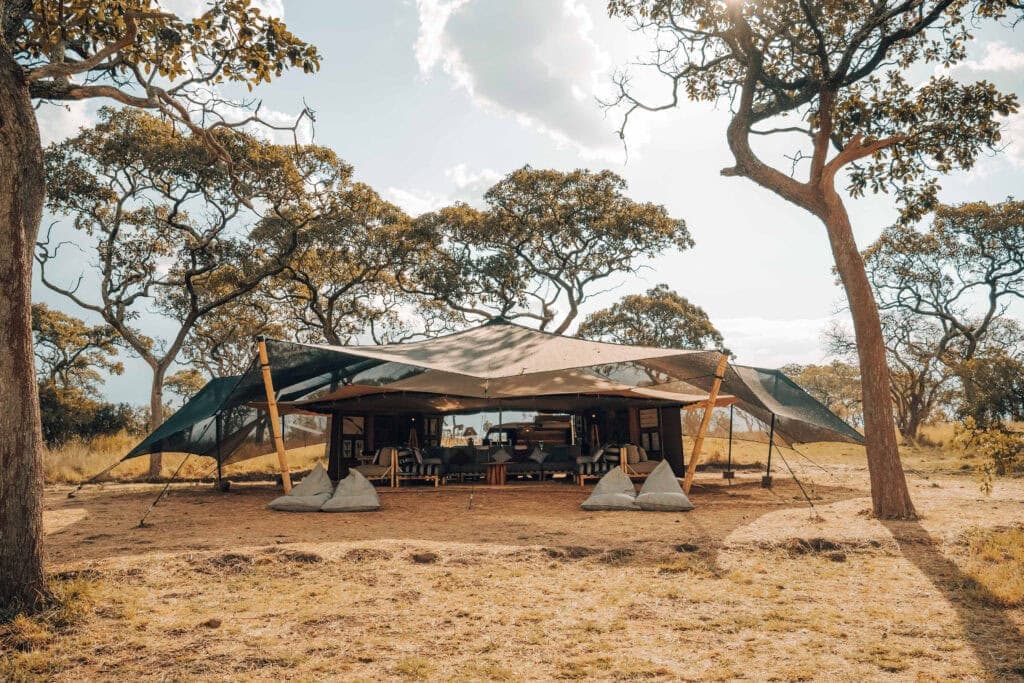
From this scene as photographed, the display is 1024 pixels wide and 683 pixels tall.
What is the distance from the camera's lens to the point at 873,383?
6.27m

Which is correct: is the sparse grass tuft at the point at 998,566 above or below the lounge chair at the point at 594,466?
below

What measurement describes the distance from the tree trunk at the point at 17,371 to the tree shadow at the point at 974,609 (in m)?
4.59

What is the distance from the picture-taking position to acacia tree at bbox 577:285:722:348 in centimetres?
2353

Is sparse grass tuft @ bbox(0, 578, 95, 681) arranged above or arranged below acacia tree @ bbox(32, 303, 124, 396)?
below

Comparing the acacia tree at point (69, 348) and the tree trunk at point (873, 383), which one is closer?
the tree trunk at point (873, 383)

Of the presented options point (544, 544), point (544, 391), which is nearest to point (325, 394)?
point (544, 391)

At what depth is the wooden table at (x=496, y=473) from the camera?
955 centimetres

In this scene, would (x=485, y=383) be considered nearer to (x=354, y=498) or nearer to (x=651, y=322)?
(x=354, y=498)

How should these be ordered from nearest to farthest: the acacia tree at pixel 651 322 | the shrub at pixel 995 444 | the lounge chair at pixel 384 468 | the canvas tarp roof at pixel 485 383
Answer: the shrub at pixel 995 444, the canvas tarp roof at pixel 485 383, the lounge chair at pixel 384 468, the acacia tree at pixel 651 322

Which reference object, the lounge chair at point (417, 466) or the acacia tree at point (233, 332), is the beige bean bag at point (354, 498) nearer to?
the lounge chair at point (417, 466)

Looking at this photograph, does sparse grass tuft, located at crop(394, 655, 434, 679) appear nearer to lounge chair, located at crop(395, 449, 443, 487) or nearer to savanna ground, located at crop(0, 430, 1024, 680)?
savanna ground, located at crop(0, 430, 1024, 680)

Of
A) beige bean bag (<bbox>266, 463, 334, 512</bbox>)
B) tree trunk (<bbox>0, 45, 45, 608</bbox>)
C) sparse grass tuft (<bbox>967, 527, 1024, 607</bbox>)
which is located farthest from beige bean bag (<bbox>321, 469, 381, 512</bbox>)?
sparse grass tuft (<bbox>967, 527, 1024, 607</bbox>)

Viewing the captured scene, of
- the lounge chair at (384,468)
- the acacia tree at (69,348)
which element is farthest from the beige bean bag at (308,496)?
the acacia tree at (69,348)

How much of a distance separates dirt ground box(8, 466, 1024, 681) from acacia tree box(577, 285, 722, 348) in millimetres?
17244
